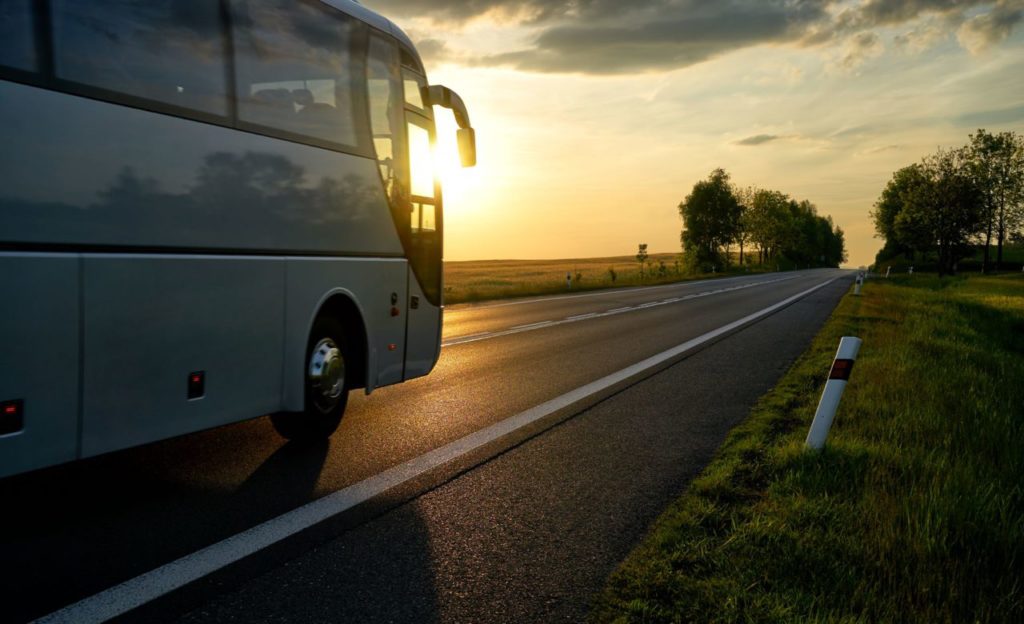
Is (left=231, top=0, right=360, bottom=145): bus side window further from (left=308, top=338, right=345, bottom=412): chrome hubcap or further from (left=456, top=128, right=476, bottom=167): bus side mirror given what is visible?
(left=456, top=128, right=476, bottom=167): bus side mirror

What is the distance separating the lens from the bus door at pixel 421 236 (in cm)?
696

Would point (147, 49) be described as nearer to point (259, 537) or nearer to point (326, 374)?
point (326, 374)

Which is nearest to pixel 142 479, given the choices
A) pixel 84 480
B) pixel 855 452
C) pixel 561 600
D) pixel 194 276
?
pixel 84 480

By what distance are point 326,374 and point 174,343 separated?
1.51 meters

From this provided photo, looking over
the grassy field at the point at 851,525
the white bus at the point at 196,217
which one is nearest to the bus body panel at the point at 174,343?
the white bus at the point at 196,217

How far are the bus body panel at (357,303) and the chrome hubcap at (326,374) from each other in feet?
0.67

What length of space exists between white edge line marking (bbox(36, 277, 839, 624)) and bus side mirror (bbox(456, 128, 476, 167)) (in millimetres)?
2454

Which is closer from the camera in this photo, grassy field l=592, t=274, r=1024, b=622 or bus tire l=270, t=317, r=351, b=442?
grassy field l=592, t=274, r=1024, b=622

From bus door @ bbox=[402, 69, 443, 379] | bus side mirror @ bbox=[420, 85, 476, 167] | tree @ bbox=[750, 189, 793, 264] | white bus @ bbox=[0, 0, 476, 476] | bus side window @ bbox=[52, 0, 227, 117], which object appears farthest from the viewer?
tree @ bbox=[750, 189, 793, 264]

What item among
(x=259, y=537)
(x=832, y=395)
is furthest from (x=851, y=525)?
(x=259, y=537)

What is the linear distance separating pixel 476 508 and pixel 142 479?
2.11 meters

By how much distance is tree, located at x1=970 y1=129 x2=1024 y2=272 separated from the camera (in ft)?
262

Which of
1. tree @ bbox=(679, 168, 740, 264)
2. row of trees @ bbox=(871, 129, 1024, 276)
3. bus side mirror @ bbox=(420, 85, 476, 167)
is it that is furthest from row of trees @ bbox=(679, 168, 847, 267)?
bus side mirror @ bbox=(420, 85, 476, 167)

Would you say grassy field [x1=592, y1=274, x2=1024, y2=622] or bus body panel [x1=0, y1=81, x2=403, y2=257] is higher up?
bus body panel [x1=0, y1=81, x2=403, y2=257]
